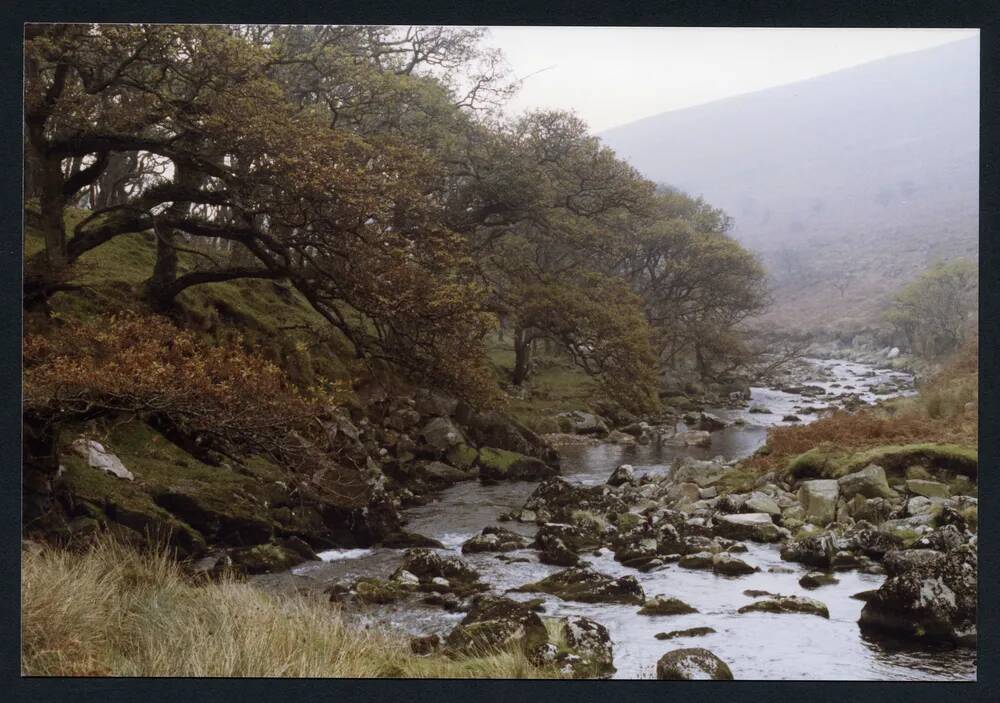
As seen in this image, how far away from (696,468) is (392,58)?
2916 mm

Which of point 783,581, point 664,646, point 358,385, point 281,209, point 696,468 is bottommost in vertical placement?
point 664,646

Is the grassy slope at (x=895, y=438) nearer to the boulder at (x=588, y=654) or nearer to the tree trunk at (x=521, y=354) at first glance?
the boulder at (x=588, y=654)

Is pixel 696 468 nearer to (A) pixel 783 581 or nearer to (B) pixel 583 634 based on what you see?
(A) pixel 783 581

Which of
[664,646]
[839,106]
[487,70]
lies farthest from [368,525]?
[839,106]

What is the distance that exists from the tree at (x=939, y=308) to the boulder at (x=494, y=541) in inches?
94.3

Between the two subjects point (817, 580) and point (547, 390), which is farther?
point (547, 390)

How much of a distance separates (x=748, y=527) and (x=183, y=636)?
10.1 ft

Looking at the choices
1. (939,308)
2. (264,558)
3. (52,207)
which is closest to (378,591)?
(264,558)

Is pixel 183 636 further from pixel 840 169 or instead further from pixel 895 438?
pixel 840 169

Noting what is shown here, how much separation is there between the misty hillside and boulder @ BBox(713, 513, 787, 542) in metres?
1.13

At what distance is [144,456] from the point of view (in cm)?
422

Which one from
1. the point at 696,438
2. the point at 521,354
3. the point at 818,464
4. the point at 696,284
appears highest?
the point at 696,284

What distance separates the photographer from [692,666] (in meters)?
4.07

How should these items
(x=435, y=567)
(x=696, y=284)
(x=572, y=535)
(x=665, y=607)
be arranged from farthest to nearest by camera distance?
(x=696, y=284) → (x=572, y=535) → (x=435, y=567) → (x=665, y=607)
